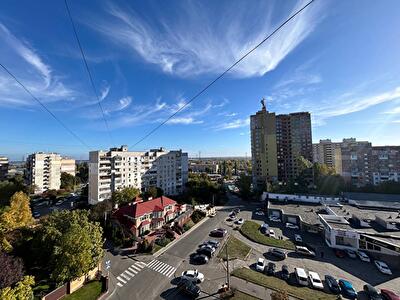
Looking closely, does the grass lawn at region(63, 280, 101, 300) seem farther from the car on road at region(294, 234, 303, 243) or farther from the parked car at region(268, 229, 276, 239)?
the car on road at region(294, 234, 303, 243)

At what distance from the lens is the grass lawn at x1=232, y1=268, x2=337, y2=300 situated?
17284 mm

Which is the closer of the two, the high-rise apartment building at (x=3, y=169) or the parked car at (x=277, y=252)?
the parked car at (x=277, y=252)

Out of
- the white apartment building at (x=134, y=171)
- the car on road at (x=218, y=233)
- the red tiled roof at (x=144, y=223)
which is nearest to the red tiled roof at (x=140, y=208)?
the red tiled roof at (x=144, y=223)

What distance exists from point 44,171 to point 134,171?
4305 centimetres

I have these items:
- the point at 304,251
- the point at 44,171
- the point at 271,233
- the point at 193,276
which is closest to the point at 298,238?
the point at 271,233

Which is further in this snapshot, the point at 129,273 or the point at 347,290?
the point at 129,273

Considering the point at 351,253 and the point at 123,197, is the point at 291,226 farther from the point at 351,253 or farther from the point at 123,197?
the point at 123,197

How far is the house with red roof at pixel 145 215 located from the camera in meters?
31.0

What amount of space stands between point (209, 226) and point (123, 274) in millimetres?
17892

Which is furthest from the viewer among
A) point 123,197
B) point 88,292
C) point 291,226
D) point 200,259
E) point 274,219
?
point 123,197

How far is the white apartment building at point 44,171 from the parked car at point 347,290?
86673mm

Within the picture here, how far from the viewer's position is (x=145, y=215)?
32.7m

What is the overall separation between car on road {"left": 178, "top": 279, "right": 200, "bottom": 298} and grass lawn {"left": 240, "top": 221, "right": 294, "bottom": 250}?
14.4 meters

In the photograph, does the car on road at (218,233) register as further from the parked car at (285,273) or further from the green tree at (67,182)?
the green tree at (67,182)
